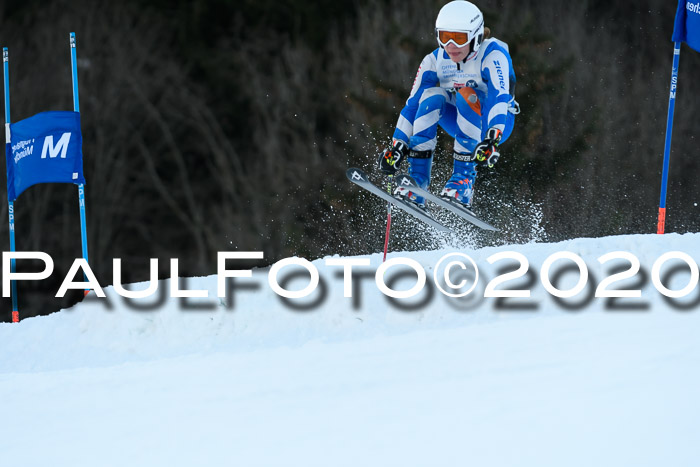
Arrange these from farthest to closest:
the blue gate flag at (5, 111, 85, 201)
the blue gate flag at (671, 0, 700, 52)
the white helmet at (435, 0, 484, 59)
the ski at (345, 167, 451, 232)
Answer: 1. the blue gate flag at (5, 111, 85, 201)
2. the blue gate flag at (671, 0, 700, 52)
3. the ski at (345, 167, 451, 232)
4. the white helmet at (435, 0, 484, 59)

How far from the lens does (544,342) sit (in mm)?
6039

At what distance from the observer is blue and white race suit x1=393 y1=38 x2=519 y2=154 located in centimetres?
767

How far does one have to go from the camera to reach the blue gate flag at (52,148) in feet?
32.8

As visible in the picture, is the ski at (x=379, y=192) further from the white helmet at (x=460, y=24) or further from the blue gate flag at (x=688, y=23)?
the blue gate flag at (x=688, y=23)

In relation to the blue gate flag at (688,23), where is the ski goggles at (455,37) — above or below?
below

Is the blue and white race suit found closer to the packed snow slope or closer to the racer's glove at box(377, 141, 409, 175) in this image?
the racer's glove at box(377, 141, 409, 175)

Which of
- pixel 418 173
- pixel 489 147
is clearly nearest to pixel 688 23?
pixel 489 147

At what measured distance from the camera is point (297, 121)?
908 inches

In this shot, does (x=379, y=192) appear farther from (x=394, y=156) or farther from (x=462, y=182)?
(x=462, y=182)

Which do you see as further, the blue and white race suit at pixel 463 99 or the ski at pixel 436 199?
the ski at pixel 436 199

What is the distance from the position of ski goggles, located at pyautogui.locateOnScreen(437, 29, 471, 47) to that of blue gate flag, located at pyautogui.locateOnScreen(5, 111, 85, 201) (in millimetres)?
4127

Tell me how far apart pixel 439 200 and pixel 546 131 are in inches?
367

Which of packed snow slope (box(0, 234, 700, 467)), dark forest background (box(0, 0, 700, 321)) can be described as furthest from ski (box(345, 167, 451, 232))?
dark forest background (box(0, 0, 700, 321))

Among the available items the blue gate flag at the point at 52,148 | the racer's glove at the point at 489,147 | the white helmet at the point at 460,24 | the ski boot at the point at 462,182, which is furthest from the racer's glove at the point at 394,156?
the blue gate flag at the point at 52,148
